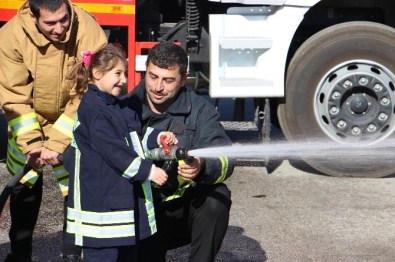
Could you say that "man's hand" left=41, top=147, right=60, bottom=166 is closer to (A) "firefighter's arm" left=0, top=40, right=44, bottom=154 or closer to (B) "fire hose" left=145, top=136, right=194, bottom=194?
(A) "firefighter's arm" left=0, top=40, right=44, bottom=154

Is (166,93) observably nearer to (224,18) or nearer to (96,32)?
(96,32)

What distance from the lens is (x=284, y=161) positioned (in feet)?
23.7

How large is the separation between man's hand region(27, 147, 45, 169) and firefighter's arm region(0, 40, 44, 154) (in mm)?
24

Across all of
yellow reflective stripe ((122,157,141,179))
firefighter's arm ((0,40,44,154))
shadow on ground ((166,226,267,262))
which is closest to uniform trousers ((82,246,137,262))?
yellow reflective stripe ((122,157,141,179))

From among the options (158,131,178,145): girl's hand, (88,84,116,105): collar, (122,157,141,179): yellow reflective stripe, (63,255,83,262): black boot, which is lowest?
(63,255,83,262): black boot

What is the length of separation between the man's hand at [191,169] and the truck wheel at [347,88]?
2.90 m

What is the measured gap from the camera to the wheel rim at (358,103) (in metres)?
6.53

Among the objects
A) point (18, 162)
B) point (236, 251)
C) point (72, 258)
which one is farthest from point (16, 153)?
point (236, 251)

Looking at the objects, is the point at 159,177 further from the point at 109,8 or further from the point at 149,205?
the point at 109,8

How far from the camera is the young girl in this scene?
12.0ft

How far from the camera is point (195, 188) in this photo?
4.20 m

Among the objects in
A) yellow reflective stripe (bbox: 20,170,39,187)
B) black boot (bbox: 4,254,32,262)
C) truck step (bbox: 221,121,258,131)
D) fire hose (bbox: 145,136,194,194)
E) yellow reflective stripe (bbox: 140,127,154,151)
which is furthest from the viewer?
truck step (bbox: 221,121,258,131)

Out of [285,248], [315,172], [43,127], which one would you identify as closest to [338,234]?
[285,248]

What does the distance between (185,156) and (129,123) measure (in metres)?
0.35
